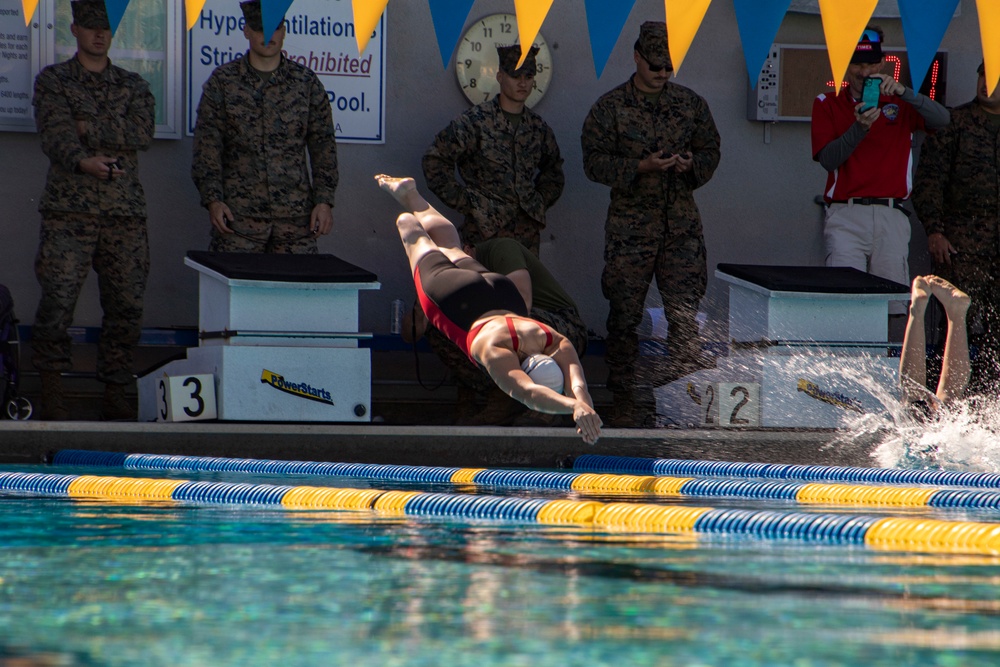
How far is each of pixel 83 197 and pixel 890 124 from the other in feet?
17.3

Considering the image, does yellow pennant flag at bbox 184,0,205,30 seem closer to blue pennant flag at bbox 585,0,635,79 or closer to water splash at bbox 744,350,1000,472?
blue pennant flag at bbox 585,0,635,79

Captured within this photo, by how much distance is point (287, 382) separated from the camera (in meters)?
7.42

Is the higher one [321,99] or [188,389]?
[321,99]

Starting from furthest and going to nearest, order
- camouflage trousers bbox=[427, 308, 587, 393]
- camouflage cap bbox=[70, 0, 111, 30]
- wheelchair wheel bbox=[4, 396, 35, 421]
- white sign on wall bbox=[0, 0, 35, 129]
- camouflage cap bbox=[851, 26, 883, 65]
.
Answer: white sign on wall bbox=[0, 0, 35, 129]
camouflage cap bbox=[851, 26, 883, 65]
camouflage trousers bbox=[427, 308, 587, 393]
camouflage cap bbox=[70, 0, 111, 30]
wheelchair wheel bbox=[4, 396, 35, 421]

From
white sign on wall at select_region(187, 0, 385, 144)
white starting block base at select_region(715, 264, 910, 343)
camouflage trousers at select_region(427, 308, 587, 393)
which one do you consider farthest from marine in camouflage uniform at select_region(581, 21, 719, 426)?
white sign on wall at select_region(187, 0, 385, 144)

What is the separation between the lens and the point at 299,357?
24.5 ft

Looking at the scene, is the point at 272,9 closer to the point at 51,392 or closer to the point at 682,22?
the point at 682,22

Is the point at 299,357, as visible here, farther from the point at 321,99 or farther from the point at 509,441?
the point at 321,99

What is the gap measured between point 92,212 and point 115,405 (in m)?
1.17

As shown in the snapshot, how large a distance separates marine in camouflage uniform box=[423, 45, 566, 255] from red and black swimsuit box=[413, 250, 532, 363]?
160 centimetres

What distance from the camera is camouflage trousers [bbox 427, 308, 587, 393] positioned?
8062 mm

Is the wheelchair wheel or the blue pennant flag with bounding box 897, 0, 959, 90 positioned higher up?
the blue pennant flag with bounding box 897, 0, 959, 90

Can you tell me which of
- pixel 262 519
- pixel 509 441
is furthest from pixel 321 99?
pixel 262 519

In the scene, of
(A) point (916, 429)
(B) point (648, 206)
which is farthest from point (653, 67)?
(A) point (916, 429)
